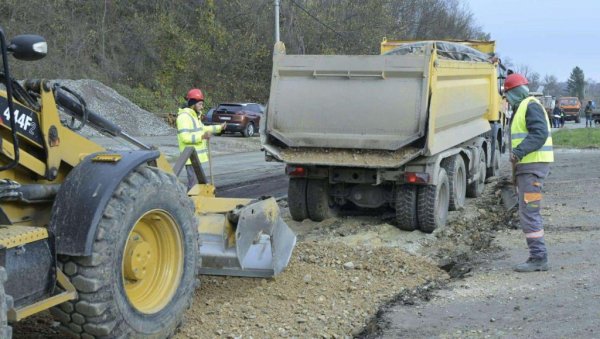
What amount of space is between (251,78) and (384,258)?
35231 mm

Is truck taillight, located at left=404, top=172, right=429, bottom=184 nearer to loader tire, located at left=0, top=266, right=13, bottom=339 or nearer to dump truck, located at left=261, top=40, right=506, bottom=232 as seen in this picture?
dump truck, located at left=261, top=40, right=506, bottom=232

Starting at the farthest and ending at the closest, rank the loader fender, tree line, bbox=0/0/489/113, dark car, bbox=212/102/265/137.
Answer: tree line, bbox=0/0/489/113, dark car, bbox=212/102/265/137, the loader fender

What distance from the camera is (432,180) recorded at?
8234mm

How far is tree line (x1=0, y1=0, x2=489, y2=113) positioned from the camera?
108 feet

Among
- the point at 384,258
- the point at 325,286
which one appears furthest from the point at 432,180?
the point at 325,286

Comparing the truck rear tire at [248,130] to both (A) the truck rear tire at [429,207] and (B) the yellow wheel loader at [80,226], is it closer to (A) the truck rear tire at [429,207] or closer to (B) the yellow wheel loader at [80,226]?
(A) the truck rear tire at [429,207]

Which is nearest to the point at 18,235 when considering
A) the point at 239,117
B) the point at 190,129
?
the point at 190,129

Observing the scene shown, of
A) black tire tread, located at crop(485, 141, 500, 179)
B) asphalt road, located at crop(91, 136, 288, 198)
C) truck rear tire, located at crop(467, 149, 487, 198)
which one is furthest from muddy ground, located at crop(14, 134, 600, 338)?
black tire tread, located at crop(485, 141, 500, 179)

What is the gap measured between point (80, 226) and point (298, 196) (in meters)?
5.51

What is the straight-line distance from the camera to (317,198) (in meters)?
9.12

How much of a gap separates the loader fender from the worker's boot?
406 cm

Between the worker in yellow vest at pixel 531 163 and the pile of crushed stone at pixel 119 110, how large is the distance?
2366 cm

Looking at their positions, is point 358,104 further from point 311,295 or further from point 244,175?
point 244,175

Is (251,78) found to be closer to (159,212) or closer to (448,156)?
(448,156)
